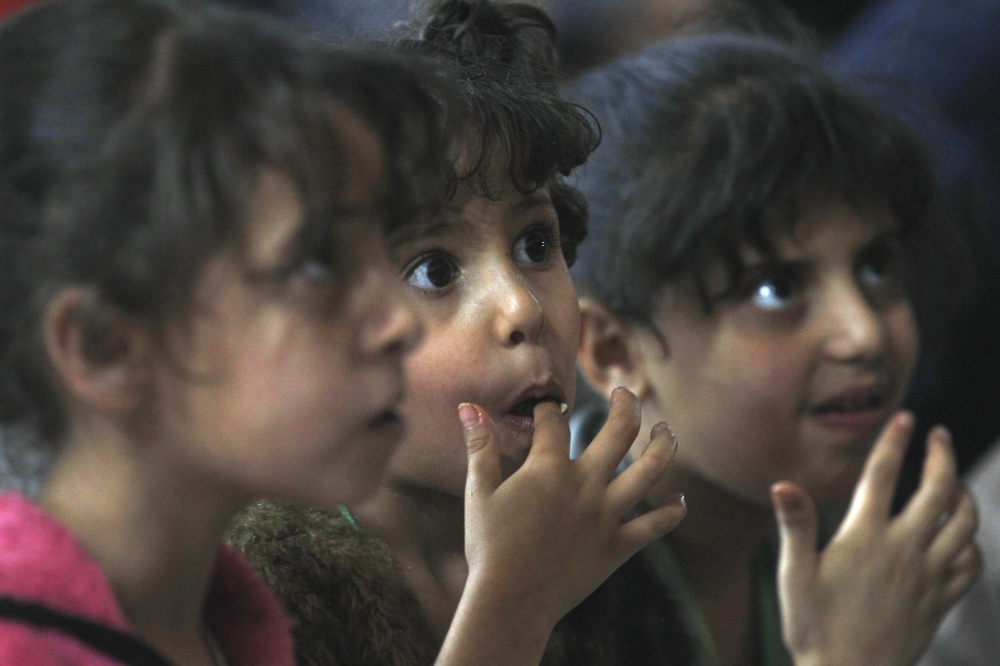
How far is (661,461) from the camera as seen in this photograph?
0.59 m

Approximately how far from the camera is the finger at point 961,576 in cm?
84

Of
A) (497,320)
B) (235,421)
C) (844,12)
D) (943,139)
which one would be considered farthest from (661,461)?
(844,12)

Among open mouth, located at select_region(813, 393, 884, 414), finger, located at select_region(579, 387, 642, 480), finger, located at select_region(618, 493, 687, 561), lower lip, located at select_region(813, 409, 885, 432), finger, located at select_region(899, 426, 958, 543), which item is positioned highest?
finger, located at select_region(579, 387, 642, 480)

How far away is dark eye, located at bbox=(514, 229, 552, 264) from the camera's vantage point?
24.9 inches

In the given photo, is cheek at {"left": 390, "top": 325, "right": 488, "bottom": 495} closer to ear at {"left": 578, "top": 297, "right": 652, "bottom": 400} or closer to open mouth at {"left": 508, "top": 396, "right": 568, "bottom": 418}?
open mouth at {"left": 508, "top": 396, "right": 568, "bottom": 418}

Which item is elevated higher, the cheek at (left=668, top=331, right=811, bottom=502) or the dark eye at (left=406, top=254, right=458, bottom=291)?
the dark eye at (left=406, top=254, right=458, bottom=291)

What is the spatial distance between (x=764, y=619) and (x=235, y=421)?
587mm

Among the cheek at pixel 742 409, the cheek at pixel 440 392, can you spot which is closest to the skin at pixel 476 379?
the cheek at pixel 440 392

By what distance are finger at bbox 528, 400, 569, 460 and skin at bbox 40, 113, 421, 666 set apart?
14 cm

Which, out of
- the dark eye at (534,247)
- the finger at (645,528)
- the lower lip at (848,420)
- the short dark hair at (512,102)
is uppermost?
the short dark hair at (512,102)

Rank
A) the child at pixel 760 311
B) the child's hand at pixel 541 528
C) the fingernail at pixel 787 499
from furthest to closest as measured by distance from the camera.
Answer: the child at pixel 760 311, the fingernail at pixel 787 499, the child's hand at pixel 541 528

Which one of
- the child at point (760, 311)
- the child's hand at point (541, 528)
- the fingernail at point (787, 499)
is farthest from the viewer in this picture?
the child at point (760, 311)

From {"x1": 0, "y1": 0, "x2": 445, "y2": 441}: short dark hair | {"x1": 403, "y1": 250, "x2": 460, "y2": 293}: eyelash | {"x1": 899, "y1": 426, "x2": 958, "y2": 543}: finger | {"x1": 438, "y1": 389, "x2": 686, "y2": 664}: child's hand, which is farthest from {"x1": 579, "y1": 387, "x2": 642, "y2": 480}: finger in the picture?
{"x1": 899, "y1": 426, "x2": 958, "y2": 543}: finger

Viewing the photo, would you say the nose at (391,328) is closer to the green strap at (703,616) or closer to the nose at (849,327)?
the green strap at (703,616)
